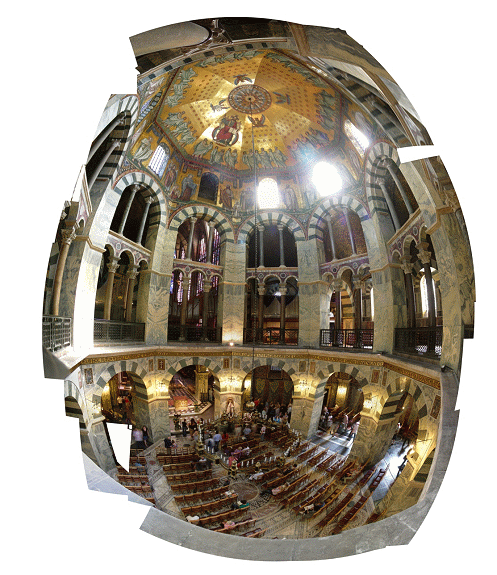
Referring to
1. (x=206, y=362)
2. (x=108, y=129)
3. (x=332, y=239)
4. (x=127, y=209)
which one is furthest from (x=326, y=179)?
(x=206, y=362)

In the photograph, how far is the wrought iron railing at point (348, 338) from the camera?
31.2 feet

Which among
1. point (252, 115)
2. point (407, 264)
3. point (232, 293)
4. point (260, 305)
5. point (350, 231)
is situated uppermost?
point (252, 115)

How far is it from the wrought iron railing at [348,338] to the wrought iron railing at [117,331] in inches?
240

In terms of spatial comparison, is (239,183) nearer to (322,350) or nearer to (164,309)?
(164,309)

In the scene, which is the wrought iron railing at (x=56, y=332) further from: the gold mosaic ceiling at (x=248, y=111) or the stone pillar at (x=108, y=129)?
the gold mosaic ceiling at (x=248, y=111)

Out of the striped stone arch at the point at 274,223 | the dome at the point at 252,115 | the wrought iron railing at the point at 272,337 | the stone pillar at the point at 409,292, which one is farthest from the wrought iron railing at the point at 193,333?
the stone pillar at the point at 409,292

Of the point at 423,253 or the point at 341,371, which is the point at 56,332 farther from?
the point at 341,371

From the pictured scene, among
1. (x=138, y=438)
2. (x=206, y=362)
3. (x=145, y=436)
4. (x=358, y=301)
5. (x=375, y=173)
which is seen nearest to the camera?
(x=375, y=173)

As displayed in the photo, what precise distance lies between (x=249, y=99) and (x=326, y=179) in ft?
10.8

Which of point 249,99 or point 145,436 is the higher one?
point 249,99

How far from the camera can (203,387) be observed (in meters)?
15.4

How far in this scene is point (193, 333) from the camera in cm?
1181

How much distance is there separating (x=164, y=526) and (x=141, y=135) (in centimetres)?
838

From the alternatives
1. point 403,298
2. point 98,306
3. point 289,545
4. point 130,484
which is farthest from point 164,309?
point 289,545
